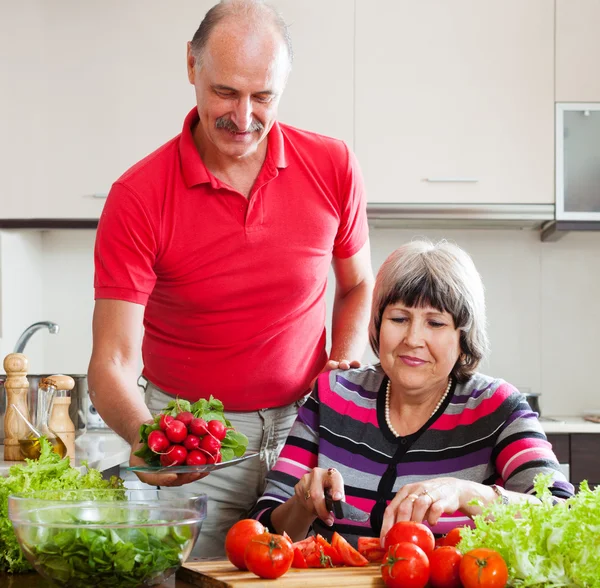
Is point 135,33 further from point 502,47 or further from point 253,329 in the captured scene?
point 253,329

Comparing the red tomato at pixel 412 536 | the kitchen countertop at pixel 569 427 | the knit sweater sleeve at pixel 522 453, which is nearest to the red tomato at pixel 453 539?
the red tomato at pixel 412 536

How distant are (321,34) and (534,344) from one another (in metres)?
Result: 1.45

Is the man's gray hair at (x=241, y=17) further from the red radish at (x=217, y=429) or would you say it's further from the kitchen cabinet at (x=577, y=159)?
the kitchen cabinet at (x=577, y=159)

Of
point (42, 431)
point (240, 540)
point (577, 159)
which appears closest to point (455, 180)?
point (577, 159)

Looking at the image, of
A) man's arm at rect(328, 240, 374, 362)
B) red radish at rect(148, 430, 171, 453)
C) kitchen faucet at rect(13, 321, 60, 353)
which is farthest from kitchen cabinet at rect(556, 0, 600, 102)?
red radish at rect(148, 430, 171, 453)

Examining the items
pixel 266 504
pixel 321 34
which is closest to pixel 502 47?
pixel 321 34

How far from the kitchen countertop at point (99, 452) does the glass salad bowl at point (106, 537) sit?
3.30 ft

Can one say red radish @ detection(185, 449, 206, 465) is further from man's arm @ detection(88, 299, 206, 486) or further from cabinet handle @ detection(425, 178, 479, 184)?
cabinet handle @ detection(425, 178, 479, 184)

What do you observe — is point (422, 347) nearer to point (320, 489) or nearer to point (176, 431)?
point (320, 489)

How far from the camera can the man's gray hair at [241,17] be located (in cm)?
176

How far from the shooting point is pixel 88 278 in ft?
12.1

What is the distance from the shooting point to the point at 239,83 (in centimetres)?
169

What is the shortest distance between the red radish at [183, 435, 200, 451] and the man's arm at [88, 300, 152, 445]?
6.5 inches

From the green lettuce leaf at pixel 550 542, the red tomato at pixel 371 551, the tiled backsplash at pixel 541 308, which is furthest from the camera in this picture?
the tiled backsplash at pixel 541 308
